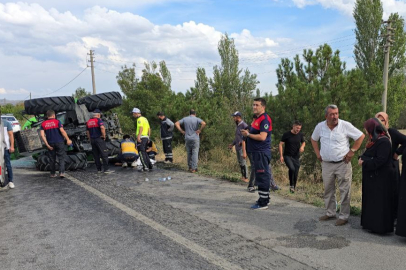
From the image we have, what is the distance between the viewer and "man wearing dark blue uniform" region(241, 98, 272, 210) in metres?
5.71

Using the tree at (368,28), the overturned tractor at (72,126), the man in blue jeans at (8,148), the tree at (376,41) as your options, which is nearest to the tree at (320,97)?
the overturned tractor at (72,126)

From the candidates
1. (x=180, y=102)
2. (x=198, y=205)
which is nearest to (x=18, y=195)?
(x=198, y=205)

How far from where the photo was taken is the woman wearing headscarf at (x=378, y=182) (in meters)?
4.41

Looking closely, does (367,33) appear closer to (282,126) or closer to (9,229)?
(282,126)

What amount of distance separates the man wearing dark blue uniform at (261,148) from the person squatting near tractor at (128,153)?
5.60 m

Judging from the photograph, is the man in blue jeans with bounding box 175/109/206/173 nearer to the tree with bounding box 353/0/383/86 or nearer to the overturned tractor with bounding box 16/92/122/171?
the overturned tractor with bounding box 16/92/122/171

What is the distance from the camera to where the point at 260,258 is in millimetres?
3812

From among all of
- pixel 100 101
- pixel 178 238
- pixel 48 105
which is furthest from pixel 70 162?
pixel 178 238

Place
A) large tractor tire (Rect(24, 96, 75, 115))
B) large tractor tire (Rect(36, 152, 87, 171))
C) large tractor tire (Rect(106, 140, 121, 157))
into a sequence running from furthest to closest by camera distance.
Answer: large tractor tire (Rect(24, 96, 75, 115)) → large tractor tire (Rect(106, 140, 121, 157)) → large tractor tire (Rect(36, 152, 87, 171))

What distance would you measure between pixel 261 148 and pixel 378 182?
1876 mm

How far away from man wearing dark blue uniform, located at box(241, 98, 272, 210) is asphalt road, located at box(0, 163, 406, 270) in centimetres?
28

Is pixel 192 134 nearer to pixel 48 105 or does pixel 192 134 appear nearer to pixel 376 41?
pixel 48 105

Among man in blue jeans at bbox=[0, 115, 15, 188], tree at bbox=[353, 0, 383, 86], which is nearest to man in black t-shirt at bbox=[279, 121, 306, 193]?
man in blue jeans at bbox=[0, 115, 15, 188]

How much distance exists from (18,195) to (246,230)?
523cm
